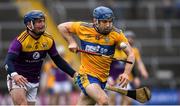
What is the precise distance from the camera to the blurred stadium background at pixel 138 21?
2730cm

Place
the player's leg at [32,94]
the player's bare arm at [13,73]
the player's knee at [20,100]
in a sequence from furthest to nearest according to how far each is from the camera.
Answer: the player's leg at [32,94] → the player's knee at [20,100] → the player's bare arm at [13,73]

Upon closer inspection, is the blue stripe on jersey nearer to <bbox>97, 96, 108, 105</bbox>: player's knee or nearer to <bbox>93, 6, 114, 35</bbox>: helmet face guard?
<bbox>93, 6, 114, 35</bbox>: helmet face guard

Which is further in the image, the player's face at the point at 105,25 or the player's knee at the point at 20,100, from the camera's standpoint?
the player's face at the point at 105,25

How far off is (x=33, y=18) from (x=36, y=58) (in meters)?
0.72

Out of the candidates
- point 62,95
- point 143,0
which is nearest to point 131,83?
point 62,95

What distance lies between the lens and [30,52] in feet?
44.0

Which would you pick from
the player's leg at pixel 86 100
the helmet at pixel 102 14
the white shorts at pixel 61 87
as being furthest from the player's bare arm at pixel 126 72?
the white shorts at pixel 61 87

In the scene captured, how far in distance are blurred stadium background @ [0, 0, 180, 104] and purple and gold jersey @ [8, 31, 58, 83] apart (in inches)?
491

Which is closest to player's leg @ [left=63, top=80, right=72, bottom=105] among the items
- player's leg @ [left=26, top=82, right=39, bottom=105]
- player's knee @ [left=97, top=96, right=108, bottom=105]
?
player's leg @ [left=26, top=82, right=39, bottom=105]

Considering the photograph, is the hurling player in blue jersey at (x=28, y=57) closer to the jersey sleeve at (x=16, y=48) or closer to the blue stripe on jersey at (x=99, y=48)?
the jersey sleeve at (x=16, y=48)

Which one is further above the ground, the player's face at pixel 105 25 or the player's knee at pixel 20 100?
the player's face at pixel 105 25

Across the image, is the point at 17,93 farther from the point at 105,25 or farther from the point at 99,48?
the point at 105,25

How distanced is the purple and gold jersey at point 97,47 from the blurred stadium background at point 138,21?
40.4ft

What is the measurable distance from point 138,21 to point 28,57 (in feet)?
50.9
